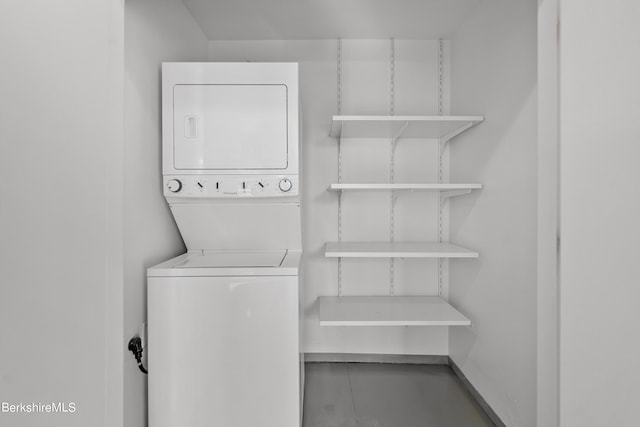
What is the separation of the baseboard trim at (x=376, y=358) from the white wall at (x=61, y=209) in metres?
1.68

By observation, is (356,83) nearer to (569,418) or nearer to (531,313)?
(531,313)

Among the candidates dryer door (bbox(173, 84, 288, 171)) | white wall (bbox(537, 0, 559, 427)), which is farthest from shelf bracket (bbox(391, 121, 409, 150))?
white wall (bbox(537, 0, 559, 427))

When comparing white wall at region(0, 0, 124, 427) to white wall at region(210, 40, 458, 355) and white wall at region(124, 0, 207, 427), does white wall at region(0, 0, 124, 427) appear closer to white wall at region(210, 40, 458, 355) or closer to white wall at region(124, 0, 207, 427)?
white wall at region(124, 0, 207, 427)

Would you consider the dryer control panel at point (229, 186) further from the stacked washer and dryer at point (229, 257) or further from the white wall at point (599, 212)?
the white wall at point (599, 212)

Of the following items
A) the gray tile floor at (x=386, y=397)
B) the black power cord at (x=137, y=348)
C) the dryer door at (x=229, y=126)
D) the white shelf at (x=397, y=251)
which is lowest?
the gray tile floor at (x=386, y=397)

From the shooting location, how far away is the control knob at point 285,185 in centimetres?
153

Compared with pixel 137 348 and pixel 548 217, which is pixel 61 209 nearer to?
pixel 137 348

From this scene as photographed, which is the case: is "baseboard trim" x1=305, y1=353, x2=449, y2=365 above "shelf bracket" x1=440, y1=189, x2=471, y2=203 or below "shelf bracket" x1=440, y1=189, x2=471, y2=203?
below

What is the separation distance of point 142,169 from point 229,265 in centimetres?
57

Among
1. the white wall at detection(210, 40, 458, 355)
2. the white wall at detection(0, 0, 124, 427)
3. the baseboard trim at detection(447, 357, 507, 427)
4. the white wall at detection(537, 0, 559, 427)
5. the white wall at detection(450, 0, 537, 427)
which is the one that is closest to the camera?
the white wall at detection(0, 0, 124, 427)

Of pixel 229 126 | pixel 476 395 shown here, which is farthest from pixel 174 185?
pixel 476 395

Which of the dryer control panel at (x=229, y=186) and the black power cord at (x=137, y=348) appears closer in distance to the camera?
the black power cord at (x=137, y=348)

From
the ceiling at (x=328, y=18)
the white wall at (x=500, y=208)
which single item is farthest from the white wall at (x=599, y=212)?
the ceiling at (x=328, y=18)

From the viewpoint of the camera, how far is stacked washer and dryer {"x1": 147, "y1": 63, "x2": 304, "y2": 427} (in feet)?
4.15
